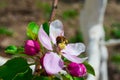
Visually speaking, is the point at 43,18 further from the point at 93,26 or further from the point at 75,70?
the point at 75,70

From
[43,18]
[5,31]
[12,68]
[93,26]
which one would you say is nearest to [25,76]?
[12,68]

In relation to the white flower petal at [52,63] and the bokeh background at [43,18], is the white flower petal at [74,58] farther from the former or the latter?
the bokeh background at [43,18]

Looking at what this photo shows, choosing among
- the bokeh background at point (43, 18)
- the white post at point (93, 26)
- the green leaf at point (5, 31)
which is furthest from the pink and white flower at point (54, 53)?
the green leaf at point (5, 31)

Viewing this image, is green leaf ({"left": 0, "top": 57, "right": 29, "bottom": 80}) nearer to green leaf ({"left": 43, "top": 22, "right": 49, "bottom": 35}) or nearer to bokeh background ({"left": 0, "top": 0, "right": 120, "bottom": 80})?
green leaf ({"left": 43, "top": 22, "right": 49, "bottom": 35})

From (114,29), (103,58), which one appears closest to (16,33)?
(114,29)

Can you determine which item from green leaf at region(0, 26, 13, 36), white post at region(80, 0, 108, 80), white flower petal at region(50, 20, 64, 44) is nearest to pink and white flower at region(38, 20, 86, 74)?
white flower petal at region(50, 20, 64, 44)
